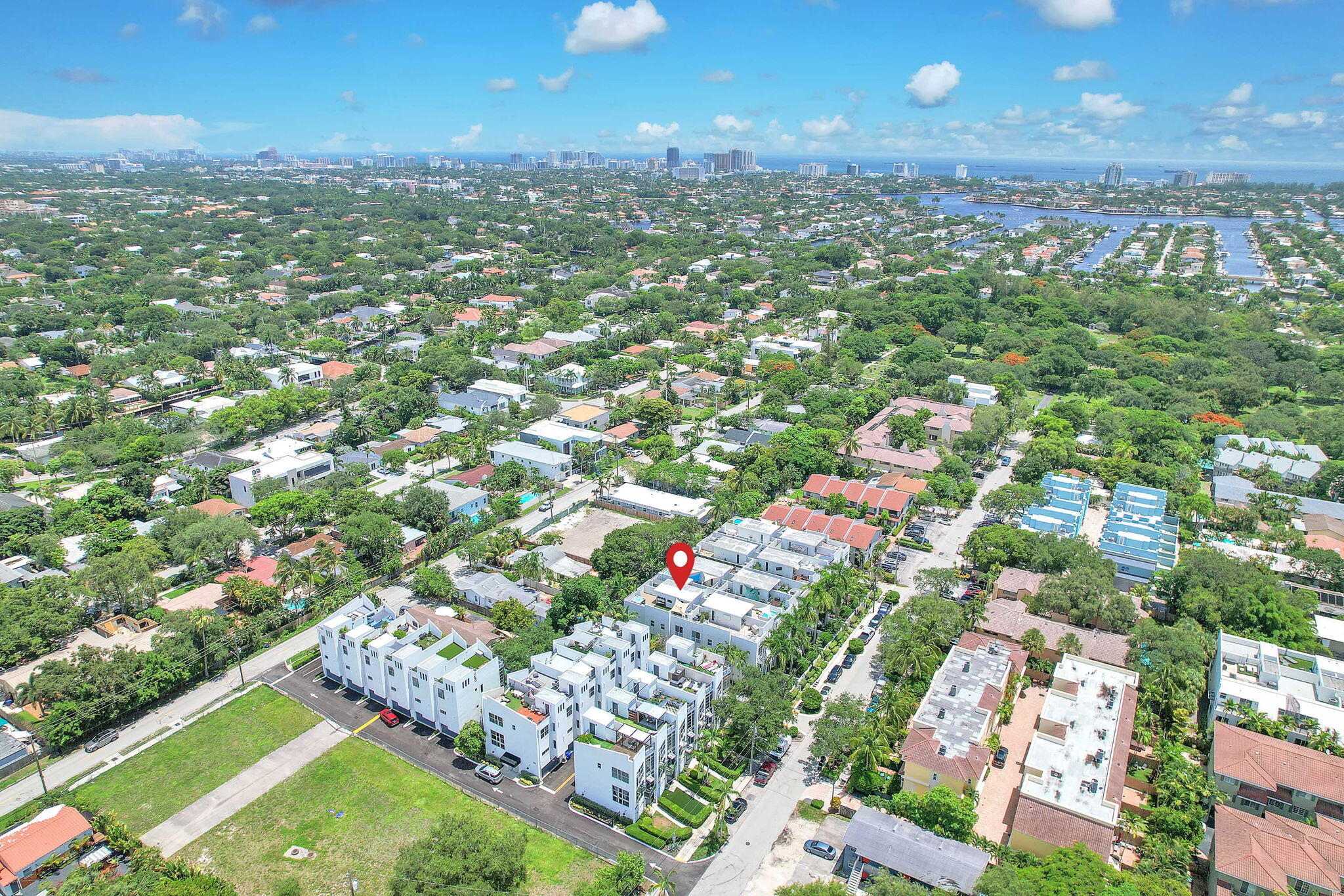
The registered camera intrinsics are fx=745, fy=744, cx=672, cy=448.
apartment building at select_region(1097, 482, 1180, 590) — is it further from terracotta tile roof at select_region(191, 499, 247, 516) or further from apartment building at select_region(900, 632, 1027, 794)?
terracotta tile roof at select_region(191, 499, 247, 516)

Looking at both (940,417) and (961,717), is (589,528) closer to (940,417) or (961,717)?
(961,717)

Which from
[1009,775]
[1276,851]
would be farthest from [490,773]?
[1276,851]

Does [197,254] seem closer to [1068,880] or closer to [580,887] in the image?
[580,887]

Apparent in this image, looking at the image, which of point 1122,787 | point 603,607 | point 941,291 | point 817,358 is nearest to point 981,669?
point 1122,787

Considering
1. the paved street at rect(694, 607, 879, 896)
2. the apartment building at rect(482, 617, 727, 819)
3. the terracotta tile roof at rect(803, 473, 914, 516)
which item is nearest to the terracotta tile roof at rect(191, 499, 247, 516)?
the apartment building at rect(482, 617, 727, 819)

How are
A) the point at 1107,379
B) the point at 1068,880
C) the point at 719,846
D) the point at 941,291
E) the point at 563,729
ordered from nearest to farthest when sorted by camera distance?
the point at 1068,880, the point at 719,846, the point at 563,729, the point at 1107,379, the point at 941,291
